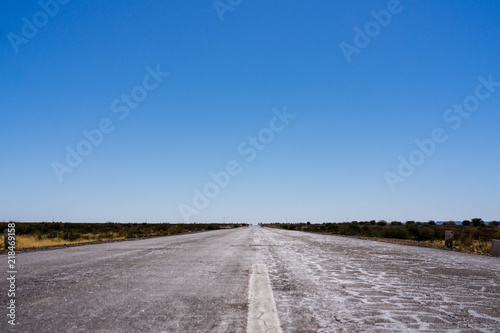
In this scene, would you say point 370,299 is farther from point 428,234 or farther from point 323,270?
point 428,234

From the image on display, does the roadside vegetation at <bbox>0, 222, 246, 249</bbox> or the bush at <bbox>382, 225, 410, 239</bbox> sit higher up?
the bush at <bbox>382, 225, 410, 239</bbox>

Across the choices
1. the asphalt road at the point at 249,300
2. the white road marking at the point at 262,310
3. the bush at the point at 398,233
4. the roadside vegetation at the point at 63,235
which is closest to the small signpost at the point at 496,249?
the asphalt road at the point at 249,300

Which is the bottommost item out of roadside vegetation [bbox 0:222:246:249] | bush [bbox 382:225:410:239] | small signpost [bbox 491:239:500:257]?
roadside vegetation [bbox 0:222:246:249]

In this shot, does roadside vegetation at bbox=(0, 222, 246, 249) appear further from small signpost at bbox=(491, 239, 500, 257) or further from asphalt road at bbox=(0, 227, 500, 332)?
small signpost at bbox=(491, 239, 500, 257)

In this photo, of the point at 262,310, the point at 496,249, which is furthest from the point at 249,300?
the point at 496,249

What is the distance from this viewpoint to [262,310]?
146 inches

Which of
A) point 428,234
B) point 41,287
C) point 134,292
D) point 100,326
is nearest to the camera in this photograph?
point 100,326

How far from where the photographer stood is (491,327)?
128 inches

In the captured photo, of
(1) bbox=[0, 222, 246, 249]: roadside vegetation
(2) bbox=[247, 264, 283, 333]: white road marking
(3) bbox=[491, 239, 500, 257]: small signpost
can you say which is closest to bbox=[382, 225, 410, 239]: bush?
(3) bbox=[491, 239, 500, 257]: small signpost

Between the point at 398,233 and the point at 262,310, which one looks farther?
the point at 398,233

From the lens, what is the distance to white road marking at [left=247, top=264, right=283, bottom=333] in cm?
308

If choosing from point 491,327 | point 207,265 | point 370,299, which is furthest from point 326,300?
point 207,265

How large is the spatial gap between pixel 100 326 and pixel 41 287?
2597 millimetres

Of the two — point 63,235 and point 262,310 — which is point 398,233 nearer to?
point 63,235
